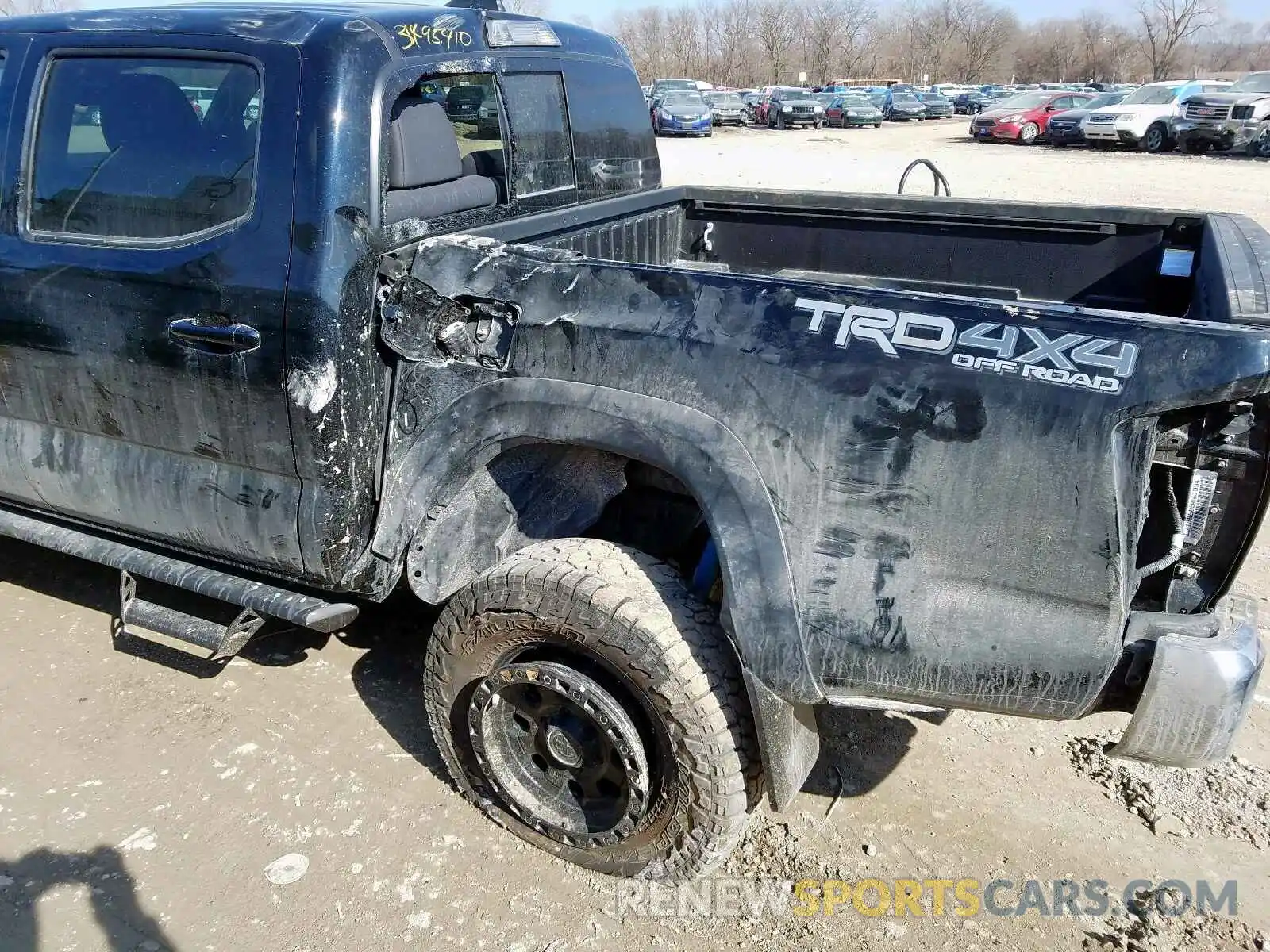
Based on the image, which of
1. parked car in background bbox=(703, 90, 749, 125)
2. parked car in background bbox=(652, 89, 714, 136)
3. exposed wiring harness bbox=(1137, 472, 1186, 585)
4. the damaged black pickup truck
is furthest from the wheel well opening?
parked car in background bbox=(703, 90, 749, 125)

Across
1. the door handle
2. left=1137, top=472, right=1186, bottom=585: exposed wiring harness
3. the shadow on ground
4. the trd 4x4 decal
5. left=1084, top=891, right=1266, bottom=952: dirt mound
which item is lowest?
the shadow on ground

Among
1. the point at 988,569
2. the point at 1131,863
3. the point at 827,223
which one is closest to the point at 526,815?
the point at 988,569

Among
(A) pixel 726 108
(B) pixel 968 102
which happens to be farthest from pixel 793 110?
(B) pixel 968 102

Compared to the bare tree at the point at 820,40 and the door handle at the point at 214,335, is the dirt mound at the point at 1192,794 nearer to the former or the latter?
the door handle at the point at 214,335

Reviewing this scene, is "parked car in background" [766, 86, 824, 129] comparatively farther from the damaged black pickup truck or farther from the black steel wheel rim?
the black steel wheel rim

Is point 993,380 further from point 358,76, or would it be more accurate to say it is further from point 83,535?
point 83,535

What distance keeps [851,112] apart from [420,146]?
40749 mm

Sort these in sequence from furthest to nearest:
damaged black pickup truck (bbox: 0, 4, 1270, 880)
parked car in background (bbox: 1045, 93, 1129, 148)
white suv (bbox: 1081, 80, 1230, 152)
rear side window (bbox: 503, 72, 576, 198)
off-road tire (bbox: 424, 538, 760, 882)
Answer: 1. parked car in background (bbox: 1045, 93, 1129, 148)
2. white suv (bbox: 1081, 80, 1230, 152)
3. rear side window (bbox: 503, 72, 576, 198)
4. off-road tire (bbox: 424, 538, 760, 882)
5. damaged black pickup truck (bbox: 0, 4, 1270, 880)

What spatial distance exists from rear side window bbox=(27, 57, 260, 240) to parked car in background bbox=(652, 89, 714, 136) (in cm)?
3218

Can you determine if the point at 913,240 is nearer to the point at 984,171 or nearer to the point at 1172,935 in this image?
the point at 1172,935

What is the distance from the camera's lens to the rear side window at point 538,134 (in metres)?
3.31

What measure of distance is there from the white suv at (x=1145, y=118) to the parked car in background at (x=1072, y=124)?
700 mm

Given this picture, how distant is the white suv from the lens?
27.0m

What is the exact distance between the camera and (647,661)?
234cm
